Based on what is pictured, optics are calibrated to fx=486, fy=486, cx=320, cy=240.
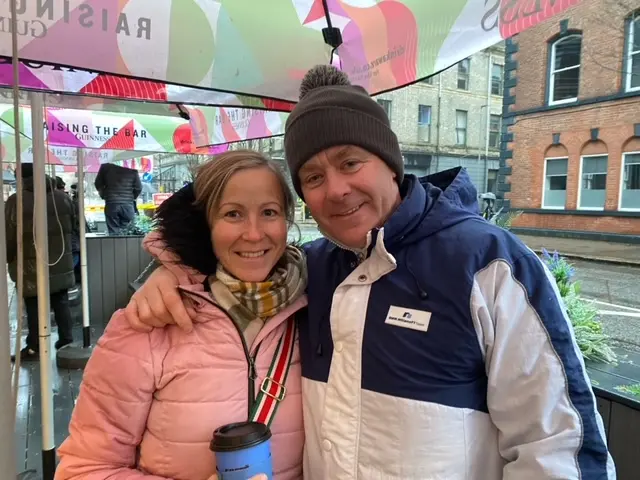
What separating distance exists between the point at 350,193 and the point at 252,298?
0.42 meters

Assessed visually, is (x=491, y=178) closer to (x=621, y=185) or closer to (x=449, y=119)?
(x=449, y=119)

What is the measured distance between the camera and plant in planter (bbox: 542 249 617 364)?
2303mm

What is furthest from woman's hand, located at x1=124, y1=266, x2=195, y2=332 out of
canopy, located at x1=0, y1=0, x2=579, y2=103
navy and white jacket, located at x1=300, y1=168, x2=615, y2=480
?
canopy, located at x1=0, y1=0, x2=579, y2=103

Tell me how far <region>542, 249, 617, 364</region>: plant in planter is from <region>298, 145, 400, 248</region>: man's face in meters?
1.42

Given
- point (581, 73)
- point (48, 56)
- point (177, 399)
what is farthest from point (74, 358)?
point (581, 73)

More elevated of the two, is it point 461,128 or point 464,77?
point 464,77

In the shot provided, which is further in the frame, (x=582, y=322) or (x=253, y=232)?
(x=582, y=322)

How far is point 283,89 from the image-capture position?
2281mm

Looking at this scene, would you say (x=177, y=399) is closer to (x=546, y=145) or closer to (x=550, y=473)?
(x=550, y=473)

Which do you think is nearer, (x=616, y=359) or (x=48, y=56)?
(x=48, y=56)

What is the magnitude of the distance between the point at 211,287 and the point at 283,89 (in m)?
1.18

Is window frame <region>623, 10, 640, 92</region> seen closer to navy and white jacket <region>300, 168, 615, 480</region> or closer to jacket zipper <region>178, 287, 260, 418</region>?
navy and white jacket <region>300, 168, 615, 480</region>

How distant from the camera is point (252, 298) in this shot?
1421 millimetres

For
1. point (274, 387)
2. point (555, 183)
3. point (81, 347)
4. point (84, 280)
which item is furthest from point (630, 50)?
point (274, 387)
